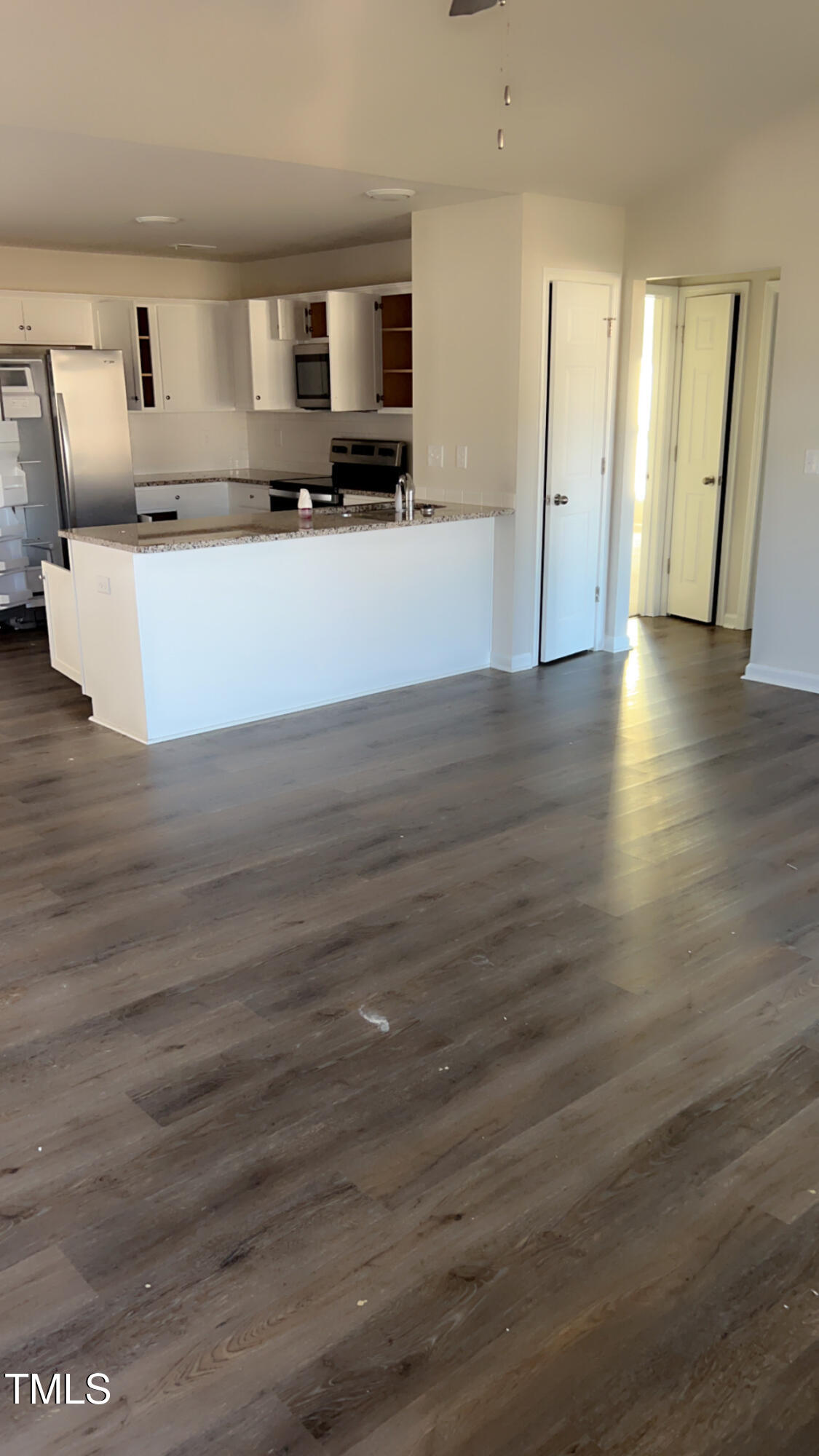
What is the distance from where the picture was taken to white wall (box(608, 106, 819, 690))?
5.44 meters

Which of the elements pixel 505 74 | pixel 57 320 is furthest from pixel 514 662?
pixel 57 320

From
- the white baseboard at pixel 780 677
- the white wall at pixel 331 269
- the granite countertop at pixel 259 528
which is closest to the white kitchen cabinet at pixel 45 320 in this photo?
the white wall at pixel 331 269

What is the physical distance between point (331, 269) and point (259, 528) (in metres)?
3.37

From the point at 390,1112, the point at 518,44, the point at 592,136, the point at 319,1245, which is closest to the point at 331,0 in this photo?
the point at 518,44

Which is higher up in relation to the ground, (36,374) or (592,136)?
(592,136)

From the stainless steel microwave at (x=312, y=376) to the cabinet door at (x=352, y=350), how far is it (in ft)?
0.70

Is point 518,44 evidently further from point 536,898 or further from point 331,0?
point 536,898

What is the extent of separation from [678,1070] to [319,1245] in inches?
39.1

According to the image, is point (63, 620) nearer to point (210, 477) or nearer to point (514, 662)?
point (514, 662)

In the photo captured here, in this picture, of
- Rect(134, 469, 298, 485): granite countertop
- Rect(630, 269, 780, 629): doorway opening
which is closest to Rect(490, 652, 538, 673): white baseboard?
Rect(630, 269, 780, 629): doorway opening

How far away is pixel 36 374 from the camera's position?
7211 mm

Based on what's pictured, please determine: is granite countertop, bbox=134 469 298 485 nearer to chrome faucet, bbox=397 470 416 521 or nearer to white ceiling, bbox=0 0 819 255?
chrome faucet, bbox=397 470 416 521

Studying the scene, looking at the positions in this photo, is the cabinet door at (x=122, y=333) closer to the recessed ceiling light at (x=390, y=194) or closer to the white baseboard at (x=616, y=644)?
the recessed ceiling light at (x=390, y=194)

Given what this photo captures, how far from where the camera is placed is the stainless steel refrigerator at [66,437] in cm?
719
